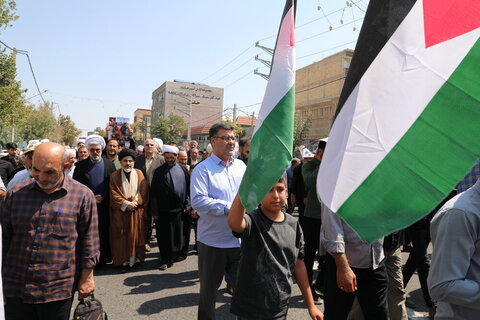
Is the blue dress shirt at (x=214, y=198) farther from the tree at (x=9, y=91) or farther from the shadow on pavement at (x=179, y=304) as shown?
the tree at (x=9, y=91)

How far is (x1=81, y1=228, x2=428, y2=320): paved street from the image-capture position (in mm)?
4234

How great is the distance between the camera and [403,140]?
4.12 ft

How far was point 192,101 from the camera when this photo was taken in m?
87.0

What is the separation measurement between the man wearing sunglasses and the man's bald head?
3.46 meters

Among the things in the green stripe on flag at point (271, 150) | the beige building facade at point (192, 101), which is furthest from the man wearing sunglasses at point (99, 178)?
the beige building facade at point (192, 101)

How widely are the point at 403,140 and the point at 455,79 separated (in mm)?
252

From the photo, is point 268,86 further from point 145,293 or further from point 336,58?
point 336,58

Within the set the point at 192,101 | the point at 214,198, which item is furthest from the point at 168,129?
the point at 214,198

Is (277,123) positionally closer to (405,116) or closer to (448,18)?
(405,116)

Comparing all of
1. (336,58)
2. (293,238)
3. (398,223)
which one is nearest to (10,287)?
(293,238)

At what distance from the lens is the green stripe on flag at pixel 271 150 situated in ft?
5.56

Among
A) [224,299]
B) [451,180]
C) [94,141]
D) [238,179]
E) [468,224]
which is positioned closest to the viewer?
[451,180]

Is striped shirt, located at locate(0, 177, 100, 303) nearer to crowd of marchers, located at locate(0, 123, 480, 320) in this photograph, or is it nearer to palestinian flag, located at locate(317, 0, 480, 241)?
crowd of marchers, located at locate(0, 123, 480, 320)

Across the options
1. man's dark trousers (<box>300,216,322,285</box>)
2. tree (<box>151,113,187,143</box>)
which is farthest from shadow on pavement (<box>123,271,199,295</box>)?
tree (<box>151,113,187,143</box>)
